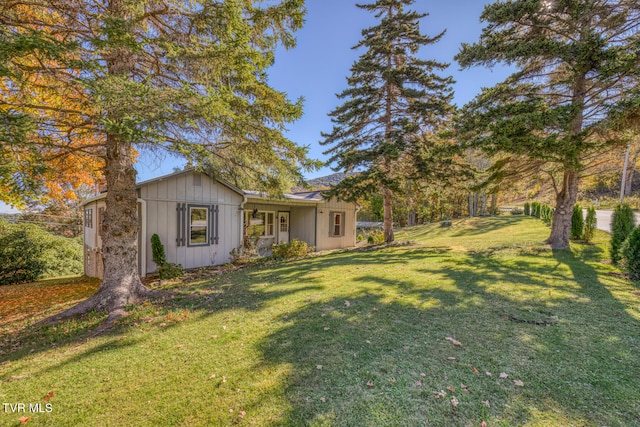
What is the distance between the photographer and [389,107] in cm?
1334

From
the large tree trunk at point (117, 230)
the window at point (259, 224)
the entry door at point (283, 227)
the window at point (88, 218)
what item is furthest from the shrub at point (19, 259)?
the entry door at point (283, 227)

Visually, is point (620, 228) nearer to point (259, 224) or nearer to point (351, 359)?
point (351, 359)

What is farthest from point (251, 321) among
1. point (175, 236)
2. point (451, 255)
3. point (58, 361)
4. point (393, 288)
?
point (451, 255)

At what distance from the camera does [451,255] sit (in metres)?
10.3

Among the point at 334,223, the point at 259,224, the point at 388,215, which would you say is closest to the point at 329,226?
the point at 334,223

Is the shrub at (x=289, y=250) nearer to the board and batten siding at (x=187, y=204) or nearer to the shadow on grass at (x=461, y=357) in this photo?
the board and batten siding at (x=187, y=204)

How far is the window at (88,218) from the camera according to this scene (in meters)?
10.7

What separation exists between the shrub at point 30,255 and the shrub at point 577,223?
75.3 ft

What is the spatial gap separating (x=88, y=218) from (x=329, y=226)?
10.9 metres

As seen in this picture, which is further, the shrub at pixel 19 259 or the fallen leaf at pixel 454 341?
the shrub at pixel 19 259

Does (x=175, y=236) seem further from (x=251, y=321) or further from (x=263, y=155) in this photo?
(x=251, y=321)

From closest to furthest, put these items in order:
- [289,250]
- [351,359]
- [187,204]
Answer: [351,359] < [187,204] < [289,250]

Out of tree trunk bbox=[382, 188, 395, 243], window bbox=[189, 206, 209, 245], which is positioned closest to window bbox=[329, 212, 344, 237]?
tree trunk bbox=[382, 188, 395, 243]

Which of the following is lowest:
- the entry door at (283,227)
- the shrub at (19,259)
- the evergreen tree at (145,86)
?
the shrub at (19,259)
